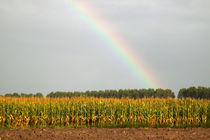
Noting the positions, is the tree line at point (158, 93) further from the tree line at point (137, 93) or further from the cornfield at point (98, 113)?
the cornfield at point (98, 113)

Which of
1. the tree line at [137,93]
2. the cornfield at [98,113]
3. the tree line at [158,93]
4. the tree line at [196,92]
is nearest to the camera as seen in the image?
the cornfield at [98,113]

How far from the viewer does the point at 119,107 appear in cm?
1980

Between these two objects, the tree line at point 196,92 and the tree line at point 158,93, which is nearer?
the tree line at point 196,92

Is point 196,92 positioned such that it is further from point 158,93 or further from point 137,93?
point 137,93

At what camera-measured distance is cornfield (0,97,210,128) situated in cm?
1947

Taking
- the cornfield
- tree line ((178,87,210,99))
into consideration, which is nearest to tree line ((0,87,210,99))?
tree line ((178,87,210,99))

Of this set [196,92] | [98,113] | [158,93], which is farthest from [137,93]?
[98,113]

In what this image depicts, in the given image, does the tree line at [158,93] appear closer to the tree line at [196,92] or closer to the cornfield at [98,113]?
the tree line at [196,92]

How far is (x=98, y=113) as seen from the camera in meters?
19.8

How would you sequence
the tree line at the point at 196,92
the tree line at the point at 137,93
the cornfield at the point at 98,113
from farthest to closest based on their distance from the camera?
the tree line at the point at 137,93 → the tree line at the point at 196,92 → the cornfield at the point at 98,113

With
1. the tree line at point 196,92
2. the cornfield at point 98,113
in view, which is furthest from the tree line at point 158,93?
the cornfield at point 98,113

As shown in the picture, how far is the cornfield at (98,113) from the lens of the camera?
19469 mm

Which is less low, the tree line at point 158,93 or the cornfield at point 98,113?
the tree line at point 158,93

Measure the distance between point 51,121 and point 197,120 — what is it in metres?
11.3
